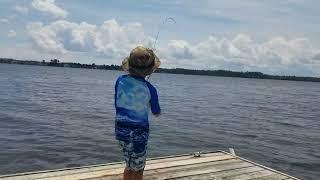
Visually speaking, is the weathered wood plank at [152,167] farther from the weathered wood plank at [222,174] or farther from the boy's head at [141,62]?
the boy's head at [141,62]

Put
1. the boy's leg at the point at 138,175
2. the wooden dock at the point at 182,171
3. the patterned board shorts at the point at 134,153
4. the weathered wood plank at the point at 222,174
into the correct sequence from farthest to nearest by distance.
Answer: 1. the weathered wood plank at the point at 222,174
2. the wooden dock at the point at 182,171
3. the boy's leg at the point at 138,175
4. the patterned board shorts at the point at 134,153

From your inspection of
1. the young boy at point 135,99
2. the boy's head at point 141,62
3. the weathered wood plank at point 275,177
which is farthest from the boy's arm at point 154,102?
the weathered wood plank at point 275,177

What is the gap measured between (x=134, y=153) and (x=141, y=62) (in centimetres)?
124

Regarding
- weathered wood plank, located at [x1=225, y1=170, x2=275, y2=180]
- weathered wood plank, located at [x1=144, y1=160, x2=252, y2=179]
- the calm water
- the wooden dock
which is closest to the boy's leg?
the wooden dock

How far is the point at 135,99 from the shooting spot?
587 centimetres

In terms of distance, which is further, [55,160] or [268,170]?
[55,160]

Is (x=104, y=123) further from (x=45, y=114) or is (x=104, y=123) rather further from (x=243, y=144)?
(x=243, y=144)

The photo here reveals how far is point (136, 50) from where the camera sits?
228 inches

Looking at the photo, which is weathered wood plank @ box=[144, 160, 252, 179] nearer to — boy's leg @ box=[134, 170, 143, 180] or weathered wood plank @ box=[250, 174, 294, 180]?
weathered wood plank @ box=[250, 174, 294, 180]

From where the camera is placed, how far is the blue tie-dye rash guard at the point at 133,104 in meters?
5.87

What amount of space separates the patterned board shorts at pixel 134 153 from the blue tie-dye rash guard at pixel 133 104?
8 centimetres

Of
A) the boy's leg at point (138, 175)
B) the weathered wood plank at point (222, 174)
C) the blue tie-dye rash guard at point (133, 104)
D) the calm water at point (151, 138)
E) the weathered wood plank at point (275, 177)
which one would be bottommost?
the calm water at point (151, 138)

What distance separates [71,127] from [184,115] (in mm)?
10370

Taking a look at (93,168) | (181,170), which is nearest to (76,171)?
(93,168)
